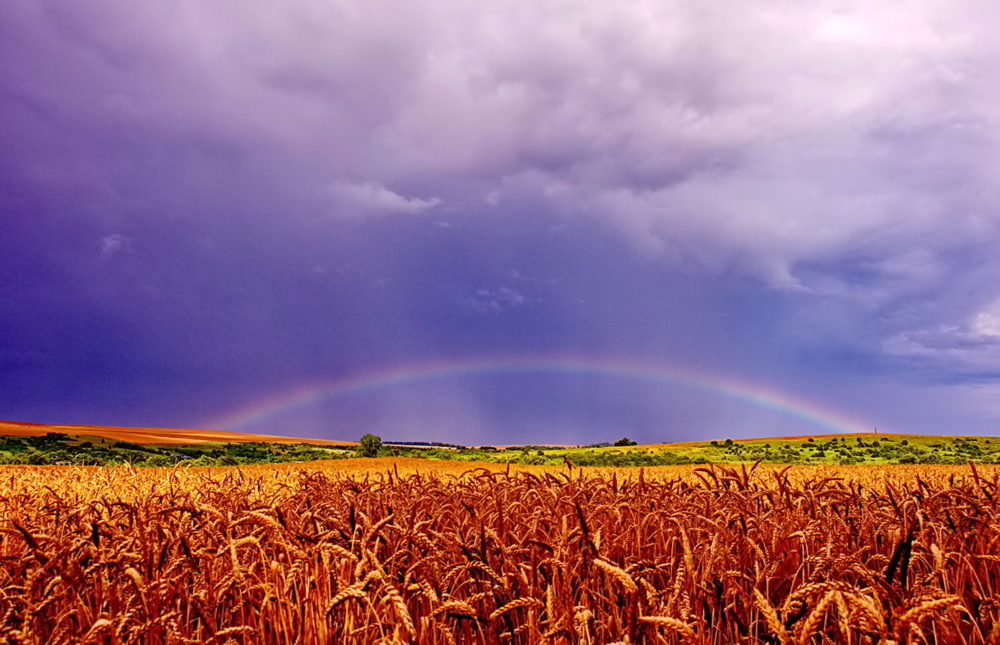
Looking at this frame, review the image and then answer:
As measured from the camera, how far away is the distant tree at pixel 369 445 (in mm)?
32062

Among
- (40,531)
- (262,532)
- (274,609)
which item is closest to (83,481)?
(40,531)

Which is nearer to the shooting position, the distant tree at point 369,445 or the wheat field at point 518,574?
the wheat field at point 518,574

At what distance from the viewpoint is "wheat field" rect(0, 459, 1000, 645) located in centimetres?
299

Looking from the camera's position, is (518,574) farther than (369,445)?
No

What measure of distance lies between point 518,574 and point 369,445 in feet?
97.5

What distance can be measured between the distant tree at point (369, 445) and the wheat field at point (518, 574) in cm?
2495

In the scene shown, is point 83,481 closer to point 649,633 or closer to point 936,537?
point 649,633

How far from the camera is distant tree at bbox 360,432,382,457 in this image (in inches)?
1262

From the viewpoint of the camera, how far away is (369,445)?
1277 inches

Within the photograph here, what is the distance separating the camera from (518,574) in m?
3.87

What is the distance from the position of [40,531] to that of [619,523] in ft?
16.5

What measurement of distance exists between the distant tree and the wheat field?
25.0 metres

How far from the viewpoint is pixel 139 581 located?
288cm

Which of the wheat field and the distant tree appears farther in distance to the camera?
the distant tree
